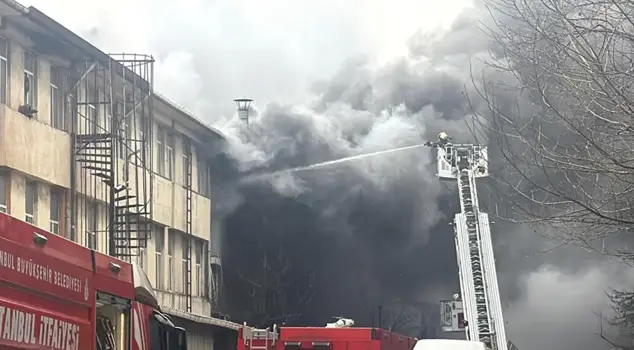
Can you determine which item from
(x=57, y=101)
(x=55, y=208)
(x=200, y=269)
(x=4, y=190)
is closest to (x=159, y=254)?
(x=200, y=269)

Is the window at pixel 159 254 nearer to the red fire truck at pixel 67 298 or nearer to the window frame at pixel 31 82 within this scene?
the window frame at pixel 31 82

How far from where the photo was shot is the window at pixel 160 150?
24766 millimetres

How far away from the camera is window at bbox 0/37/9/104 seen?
17.2 m

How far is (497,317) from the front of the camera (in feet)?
69.2

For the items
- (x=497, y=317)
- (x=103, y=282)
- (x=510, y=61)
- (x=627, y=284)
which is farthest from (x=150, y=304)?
(x=627, y=284)

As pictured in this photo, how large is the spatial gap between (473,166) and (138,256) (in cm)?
723

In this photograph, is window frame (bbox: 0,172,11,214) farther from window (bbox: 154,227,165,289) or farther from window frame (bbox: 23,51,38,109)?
window (bbox: 154,227,165,289)

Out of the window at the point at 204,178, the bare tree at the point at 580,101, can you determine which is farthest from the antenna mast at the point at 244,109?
the bare tree at the point at 580,101

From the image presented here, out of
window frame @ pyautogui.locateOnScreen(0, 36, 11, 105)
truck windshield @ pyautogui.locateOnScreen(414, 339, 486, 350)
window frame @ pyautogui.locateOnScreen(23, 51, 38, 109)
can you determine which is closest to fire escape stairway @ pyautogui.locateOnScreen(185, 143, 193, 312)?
window frame @ pyautogui.locateOnScreen(23, 51, 38, 109)

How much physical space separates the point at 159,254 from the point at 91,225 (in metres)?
4.35

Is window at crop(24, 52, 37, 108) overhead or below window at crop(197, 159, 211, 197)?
below

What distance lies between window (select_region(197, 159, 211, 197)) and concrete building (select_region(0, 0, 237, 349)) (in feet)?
0.36

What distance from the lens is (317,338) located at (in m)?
14.8

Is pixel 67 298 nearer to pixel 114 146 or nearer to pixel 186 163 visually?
pixel 114 146
